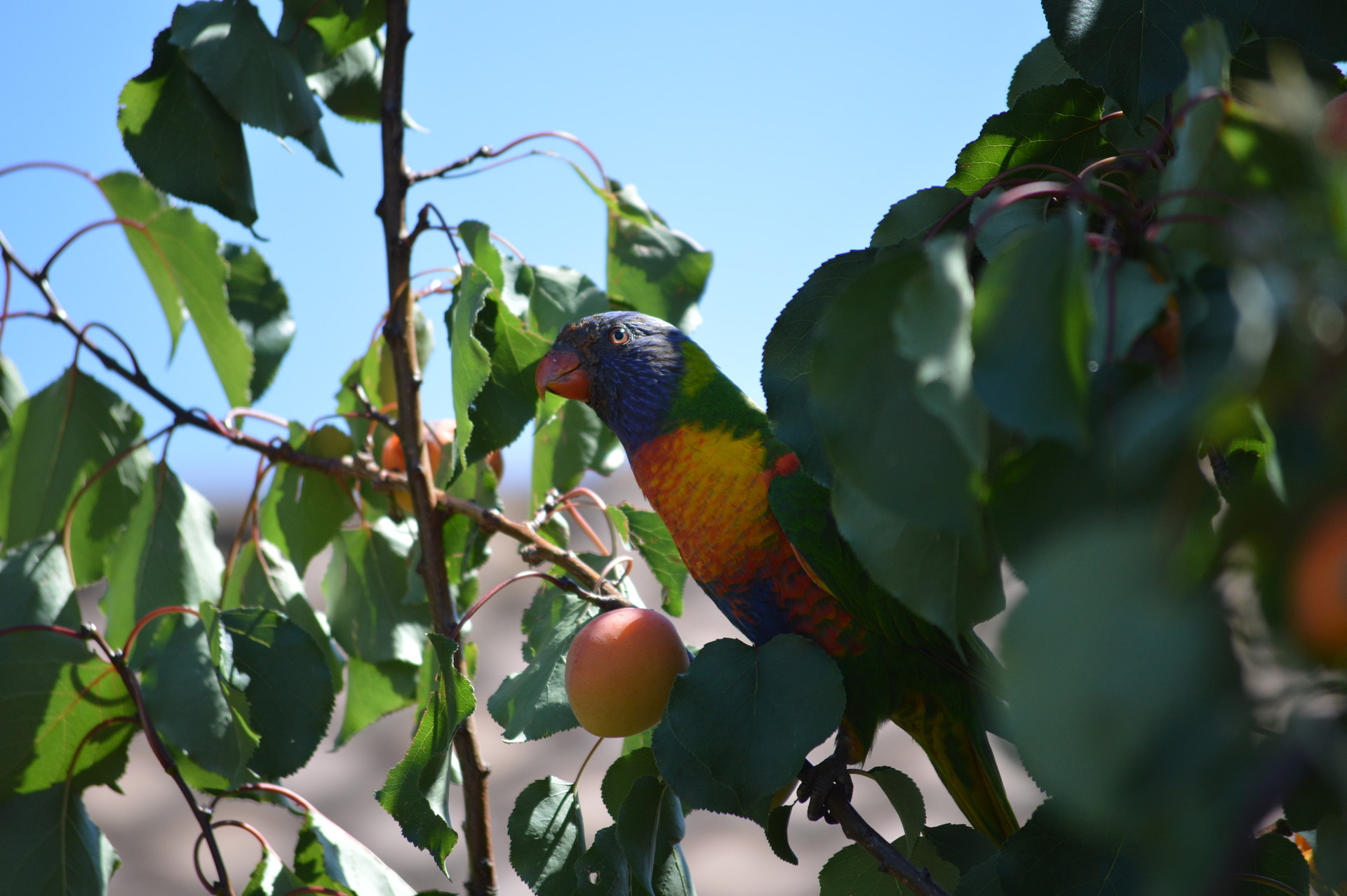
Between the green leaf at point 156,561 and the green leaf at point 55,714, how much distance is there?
16 cm

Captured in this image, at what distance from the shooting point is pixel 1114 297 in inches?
18.1

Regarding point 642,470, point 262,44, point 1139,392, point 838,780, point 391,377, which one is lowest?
point 838,780

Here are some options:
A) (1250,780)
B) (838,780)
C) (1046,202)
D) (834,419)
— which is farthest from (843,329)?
(838,780)

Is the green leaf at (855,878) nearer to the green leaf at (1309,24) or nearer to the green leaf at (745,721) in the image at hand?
the green leaf at (745,721)

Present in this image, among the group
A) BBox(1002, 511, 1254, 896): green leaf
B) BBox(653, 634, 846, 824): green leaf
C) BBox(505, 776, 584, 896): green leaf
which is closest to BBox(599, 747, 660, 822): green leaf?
BBox(505, 776, 584, 896): green leaf

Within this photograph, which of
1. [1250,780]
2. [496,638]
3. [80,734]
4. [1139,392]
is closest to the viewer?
[1250,780]

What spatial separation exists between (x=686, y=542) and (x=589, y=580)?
0.13 meters

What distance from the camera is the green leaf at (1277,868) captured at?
2.39 ft

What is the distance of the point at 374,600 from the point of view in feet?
4.93

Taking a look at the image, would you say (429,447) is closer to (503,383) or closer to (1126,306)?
(503,383)

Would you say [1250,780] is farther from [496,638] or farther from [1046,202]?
[496,638]

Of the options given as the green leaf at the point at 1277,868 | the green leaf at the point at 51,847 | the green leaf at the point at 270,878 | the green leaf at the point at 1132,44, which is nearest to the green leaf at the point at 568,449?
the green leaf at the point at 270,878

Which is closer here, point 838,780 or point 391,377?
point 838,780

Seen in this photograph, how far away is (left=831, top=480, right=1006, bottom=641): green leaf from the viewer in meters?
0.52
